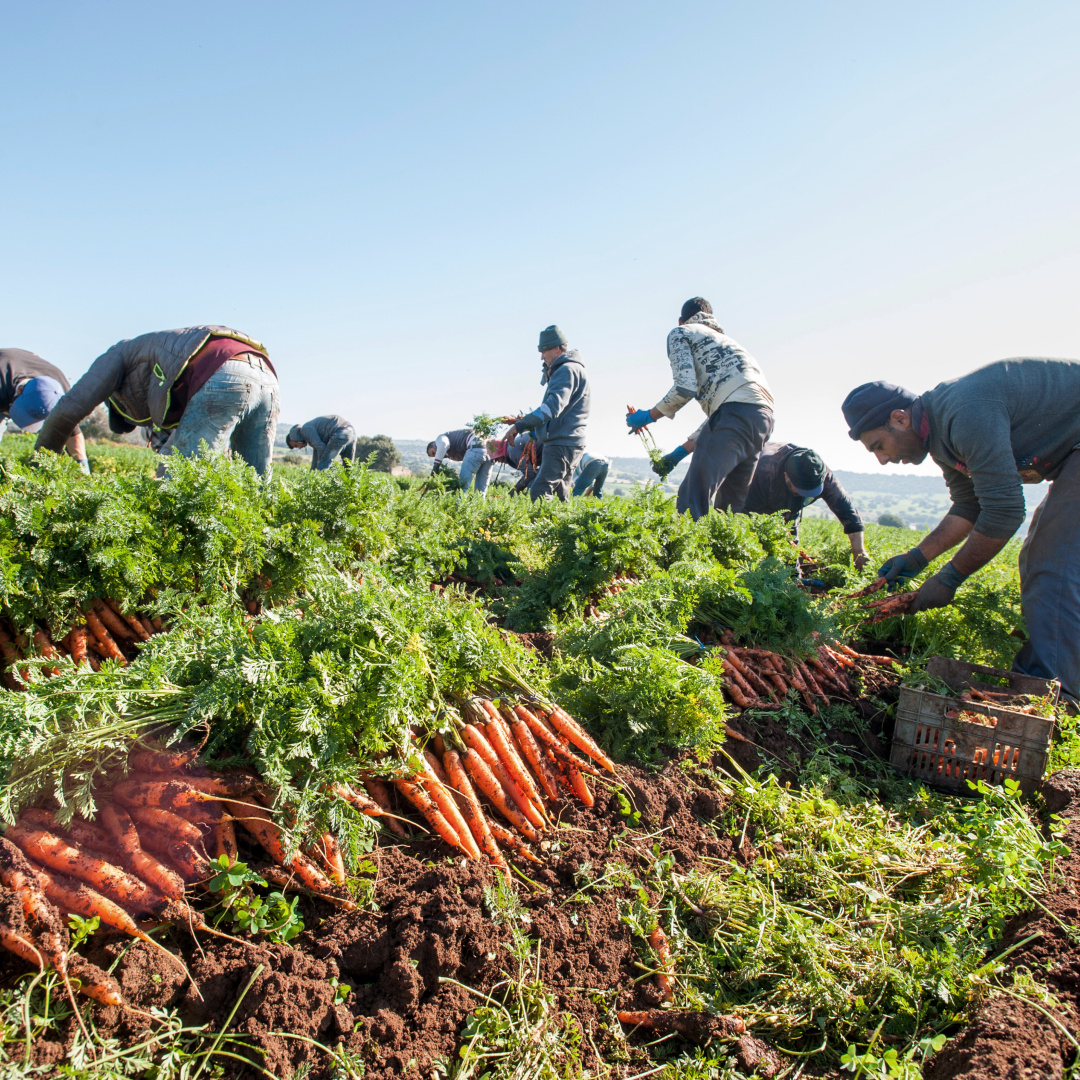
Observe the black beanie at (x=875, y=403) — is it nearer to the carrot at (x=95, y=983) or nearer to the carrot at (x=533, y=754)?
the carrot at (x=533, y=754)

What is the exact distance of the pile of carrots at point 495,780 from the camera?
2.23 m

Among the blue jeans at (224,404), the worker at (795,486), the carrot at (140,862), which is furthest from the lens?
the worker at (795,486)

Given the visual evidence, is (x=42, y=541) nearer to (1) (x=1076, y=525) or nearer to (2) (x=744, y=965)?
(2) (x=744, y=965)

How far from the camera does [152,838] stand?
191 centimetres

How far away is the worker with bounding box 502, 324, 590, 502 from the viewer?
7.28m

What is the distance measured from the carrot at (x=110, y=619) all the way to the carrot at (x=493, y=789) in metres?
1.92

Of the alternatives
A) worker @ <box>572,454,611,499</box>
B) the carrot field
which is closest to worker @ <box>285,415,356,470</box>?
worker @ <box>572,454,611,499</box>

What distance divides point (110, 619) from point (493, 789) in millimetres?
2132

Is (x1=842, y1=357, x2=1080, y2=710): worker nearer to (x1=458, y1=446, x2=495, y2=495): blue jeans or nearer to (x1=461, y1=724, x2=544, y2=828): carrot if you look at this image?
(x1=461, y1=724, x2=544, y2=828): carrot

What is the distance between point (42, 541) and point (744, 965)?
327cm

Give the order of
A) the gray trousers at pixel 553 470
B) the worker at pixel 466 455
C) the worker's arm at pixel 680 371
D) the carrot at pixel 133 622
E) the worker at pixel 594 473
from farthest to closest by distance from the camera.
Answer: the worker at pixel 594 473 < the worker at pixel 466 455 < the gray trousers at pixel 553 470 < the worker's arm at pixel 680 371 < the carrot at pixel 133 622

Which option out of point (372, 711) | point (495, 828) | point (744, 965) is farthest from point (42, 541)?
point (744, 965)

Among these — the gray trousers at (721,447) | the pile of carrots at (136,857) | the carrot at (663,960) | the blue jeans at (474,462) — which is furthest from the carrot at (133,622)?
Answer: the blue jeans at (474,462)

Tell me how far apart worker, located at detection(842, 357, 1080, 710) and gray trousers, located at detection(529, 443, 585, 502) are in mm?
3941
